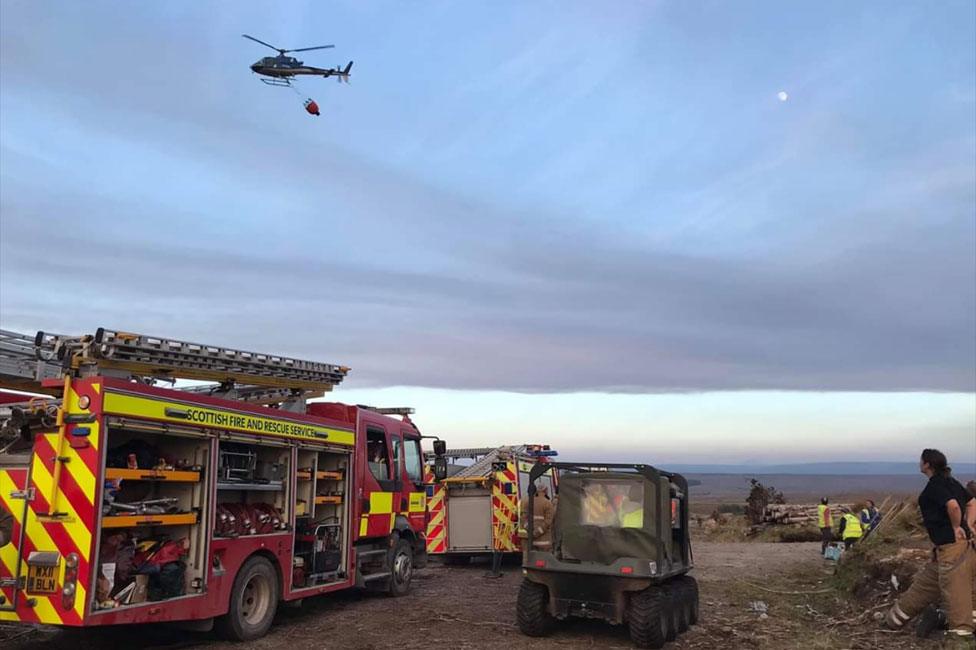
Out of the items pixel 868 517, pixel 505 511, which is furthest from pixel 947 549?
pixel 868 517

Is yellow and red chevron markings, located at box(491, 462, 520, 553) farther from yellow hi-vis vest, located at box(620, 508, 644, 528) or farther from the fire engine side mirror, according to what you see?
yellow hi-vis vest, located at box(620, 508, 644, 528)

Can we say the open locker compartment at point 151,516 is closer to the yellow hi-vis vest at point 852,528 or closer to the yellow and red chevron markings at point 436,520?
the yellow and red chevron markings at point 436,520

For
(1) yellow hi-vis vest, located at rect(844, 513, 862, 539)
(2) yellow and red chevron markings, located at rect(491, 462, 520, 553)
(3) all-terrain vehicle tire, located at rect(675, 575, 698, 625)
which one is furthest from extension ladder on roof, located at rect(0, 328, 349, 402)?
(1) yellow hi-vis vest, located at rect(844, 513, 862, 539)

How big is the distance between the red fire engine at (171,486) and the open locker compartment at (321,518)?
2 cm

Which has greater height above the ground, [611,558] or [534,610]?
[611,558]

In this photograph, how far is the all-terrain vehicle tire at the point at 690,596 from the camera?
10555 millimetres

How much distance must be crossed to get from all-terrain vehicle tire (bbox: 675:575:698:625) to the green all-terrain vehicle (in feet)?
0.17

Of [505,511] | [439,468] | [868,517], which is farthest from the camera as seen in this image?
[868,517]

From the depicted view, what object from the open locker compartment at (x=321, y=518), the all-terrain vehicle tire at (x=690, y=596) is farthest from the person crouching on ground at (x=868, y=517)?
the open locker compartment at (x=321, y=518)

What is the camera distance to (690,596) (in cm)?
1070

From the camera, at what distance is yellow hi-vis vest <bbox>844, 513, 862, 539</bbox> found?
65.0 feet

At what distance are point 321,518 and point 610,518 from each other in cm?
421

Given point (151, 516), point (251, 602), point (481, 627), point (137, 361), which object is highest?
point (137, 361)

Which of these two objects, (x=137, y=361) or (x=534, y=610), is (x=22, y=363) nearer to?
(x=137, y=361)
